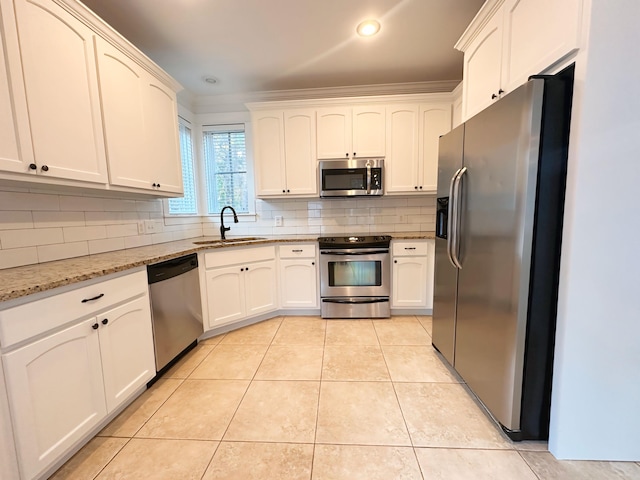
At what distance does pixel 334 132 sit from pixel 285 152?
59 centimetres

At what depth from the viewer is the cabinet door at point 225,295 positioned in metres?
2.41

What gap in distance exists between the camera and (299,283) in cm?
290

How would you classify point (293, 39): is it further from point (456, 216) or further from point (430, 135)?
point (456, 216)

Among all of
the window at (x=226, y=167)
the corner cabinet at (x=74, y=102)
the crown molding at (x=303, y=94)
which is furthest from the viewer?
the window at (x=226, y=167)

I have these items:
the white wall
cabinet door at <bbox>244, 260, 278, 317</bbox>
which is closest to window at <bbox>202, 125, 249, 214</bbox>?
cabinet door at <bbox>244, 260, 278, 317</bbox>

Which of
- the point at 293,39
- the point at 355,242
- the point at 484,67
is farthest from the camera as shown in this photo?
the point at 355,242

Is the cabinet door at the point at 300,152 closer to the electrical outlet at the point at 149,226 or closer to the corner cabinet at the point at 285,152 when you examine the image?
the corner cabinet at the point at 285,152

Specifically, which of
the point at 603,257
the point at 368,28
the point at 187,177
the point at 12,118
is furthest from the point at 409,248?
the point at 12,118

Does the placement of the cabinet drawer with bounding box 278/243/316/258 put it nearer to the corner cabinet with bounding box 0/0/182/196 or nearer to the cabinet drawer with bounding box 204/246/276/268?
the cabinet drawer with bounding box 204/246/276/268

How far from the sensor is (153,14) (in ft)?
6.01

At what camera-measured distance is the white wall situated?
100 centimetres

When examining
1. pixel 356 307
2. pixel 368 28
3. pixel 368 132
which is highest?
pixel 368 28

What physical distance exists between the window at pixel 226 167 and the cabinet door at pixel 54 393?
88.0 inches

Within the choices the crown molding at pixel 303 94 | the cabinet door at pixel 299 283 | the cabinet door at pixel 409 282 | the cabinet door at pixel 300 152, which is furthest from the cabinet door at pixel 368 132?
the cabinet door at pixel 299 283
